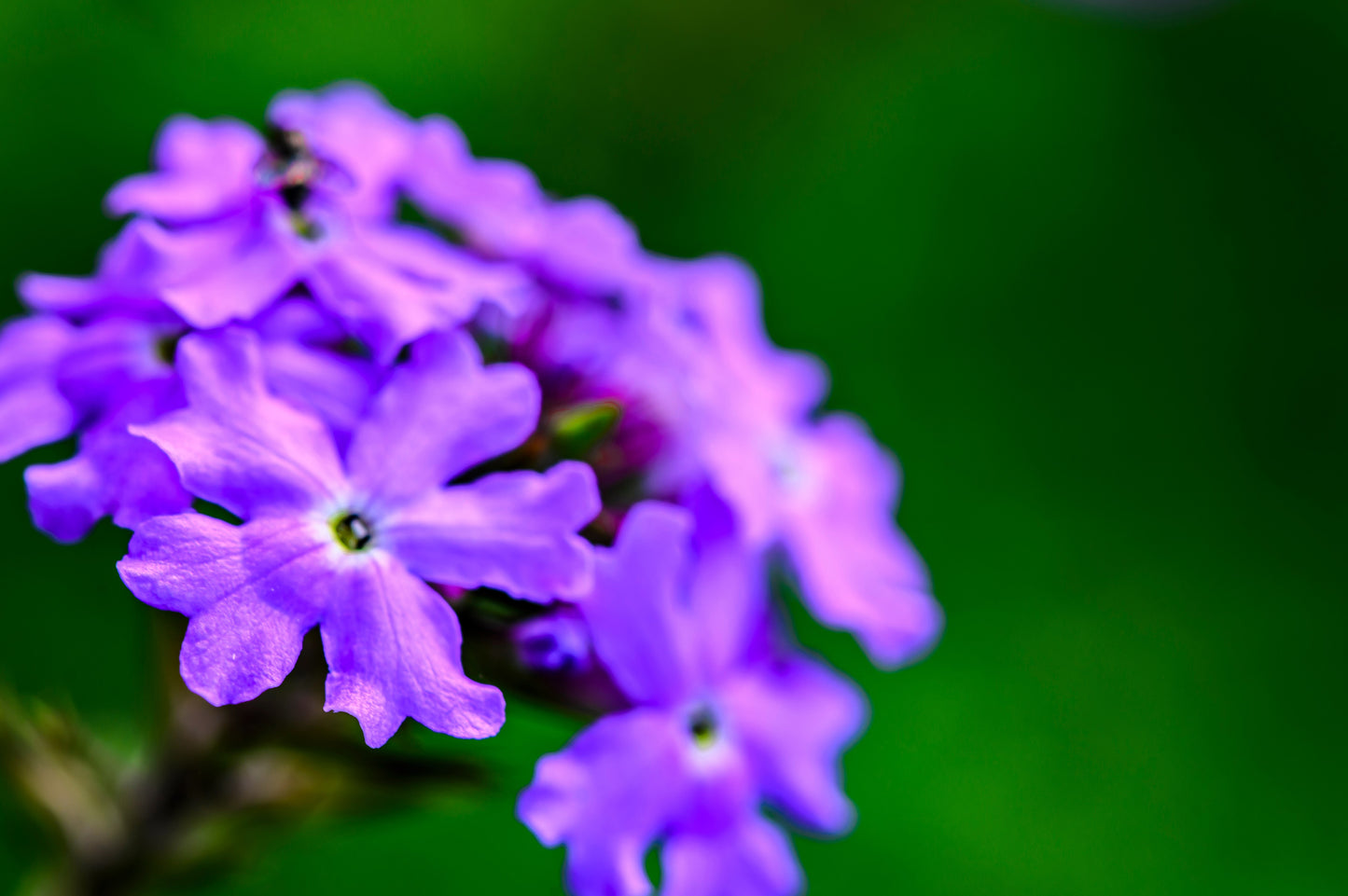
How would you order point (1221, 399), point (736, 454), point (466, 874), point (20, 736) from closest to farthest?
point (736, 454), point (20, 736), point (466, 874), point (1221, 399)

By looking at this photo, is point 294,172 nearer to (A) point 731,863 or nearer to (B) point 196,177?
(B) point 196,177


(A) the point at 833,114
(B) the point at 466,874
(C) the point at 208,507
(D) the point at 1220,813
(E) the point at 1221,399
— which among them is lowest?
(B) the point at 466,874

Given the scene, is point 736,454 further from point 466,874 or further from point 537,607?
point 466,874

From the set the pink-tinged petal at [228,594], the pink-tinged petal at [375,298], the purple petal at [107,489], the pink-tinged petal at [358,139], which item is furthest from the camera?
the pink-tinged petal at [358,139]

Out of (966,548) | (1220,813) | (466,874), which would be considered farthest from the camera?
(966,548)

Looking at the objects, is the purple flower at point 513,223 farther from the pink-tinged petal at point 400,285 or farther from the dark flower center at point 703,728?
the dark flower center at point 703,728

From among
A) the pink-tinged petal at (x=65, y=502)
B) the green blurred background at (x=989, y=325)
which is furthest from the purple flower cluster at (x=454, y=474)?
the green blurred background at (x=989, y=325)

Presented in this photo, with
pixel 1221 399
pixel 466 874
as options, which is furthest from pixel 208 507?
pixel 1221 399
